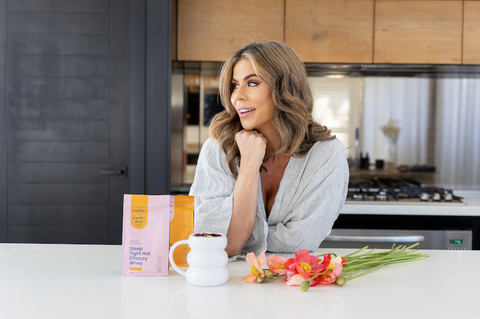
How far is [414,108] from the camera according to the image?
8.29 feet

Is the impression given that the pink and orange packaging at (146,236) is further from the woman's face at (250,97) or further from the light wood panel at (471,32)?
the light wood panel at (471,32)

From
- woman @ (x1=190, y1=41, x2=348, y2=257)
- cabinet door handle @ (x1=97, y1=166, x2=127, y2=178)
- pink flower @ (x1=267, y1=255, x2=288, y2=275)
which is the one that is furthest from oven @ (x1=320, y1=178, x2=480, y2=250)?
pink flower @ (x1=267, y1=255, x2=288, y2=275)

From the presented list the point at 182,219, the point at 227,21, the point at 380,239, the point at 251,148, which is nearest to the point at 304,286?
the point at 182,219

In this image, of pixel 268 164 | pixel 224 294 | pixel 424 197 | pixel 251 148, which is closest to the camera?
pixel 224 294

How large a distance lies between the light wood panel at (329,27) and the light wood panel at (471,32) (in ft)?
1.85

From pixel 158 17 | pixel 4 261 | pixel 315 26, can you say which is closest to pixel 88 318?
pixel 4 261

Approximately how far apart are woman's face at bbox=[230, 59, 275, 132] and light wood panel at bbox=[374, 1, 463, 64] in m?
1.36

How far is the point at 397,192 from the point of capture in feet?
7.46

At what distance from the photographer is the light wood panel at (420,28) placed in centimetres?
234

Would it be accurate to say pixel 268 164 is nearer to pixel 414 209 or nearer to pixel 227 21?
pixel 414 209

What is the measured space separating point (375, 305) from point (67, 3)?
2319 mm

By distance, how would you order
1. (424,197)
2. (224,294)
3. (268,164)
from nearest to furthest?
(224,294), (268,164), (424,197)

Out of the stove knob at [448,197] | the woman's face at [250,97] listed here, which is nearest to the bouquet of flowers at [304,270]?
the woman's face at [250,97]

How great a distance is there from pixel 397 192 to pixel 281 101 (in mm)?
1296
